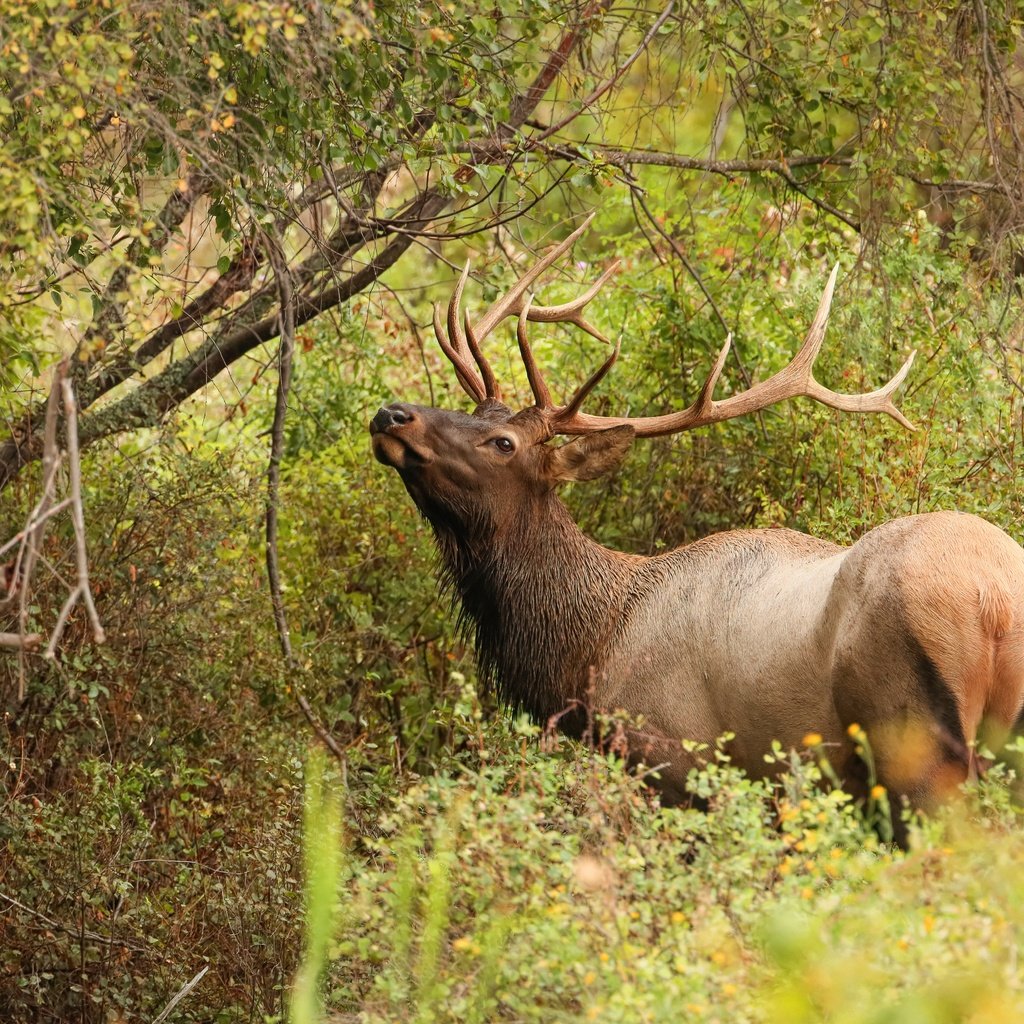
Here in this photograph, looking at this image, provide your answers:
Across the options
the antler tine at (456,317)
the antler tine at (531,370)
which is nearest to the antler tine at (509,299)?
the antler tine at (456,317)

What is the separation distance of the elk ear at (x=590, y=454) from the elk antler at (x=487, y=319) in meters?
0.34

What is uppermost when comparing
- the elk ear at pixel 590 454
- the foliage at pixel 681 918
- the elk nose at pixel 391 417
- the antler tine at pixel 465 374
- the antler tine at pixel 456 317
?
the antler tine at pixel 456 317

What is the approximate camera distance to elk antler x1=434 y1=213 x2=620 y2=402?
6.81 meters

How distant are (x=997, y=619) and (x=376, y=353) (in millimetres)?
4577

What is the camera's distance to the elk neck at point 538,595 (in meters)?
6.39

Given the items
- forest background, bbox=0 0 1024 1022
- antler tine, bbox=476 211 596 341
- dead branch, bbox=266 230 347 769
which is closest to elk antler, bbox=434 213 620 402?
antler tine, bbox=476 211 596 341

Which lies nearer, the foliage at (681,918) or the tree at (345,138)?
the foliage at (681,918)

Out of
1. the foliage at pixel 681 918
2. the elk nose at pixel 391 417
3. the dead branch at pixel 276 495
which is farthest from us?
the dead branch at pixel 276 495

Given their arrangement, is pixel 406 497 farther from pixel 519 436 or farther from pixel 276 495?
pixel 519 436

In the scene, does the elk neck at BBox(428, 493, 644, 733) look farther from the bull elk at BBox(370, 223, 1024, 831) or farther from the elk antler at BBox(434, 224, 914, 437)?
the elk antler at BBox(434, 224, 914, 437)

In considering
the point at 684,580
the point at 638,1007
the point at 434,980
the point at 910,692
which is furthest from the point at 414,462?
the point at 638,1007

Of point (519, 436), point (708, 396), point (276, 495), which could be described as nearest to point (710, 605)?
point (708, 396)

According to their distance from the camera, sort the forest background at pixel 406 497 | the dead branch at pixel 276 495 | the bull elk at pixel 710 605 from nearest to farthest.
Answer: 1. the forest background at pixel 406 497
2. the bull elk at pixel 710 605
3. the dead branch at pixel 276 495

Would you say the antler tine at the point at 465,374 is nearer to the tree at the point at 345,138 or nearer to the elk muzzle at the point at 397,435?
the tree at the point at 345,138
